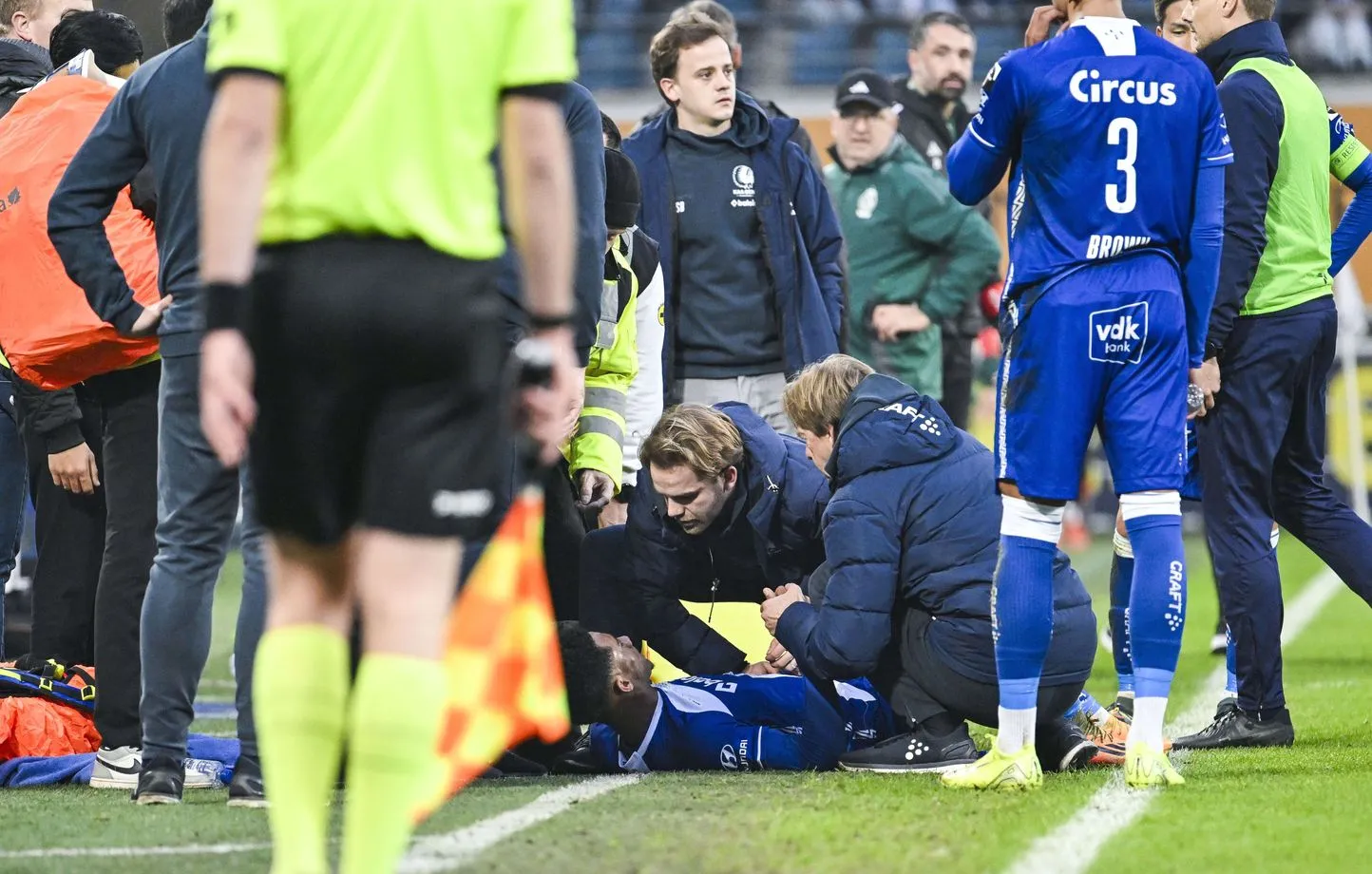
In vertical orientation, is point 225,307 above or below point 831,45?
below

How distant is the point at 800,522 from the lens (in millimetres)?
5898

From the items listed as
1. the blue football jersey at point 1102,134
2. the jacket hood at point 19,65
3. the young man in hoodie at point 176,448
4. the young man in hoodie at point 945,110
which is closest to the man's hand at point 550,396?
the young man in hoodie at point 176,448

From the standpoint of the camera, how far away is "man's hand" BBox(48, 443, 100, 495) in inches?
234

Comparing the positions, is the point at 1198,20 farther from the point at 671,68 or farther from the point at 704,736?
the point at 704,736

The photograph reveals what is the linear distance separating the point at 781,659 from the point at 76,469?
2.30m

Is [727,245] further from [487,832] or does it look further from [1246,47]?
[487,832]

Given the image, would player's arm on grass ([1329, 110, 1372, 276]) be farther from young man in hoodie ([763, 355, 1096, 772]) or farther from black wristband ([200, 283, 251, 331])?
black wristband ([200, 283, 251, 331])

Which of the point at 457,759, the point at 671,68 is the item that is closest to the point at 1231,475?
the point at 671,68

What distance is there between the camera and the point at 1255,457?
20.0 feet

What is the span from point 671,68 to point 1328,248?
104 inches

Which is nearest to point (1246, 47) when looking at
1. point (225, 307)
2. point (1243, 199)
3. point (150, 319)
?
point (1243, 199)

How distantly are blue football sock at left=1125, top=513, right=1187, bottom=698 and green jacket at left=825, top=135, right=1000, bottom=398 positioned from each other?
4.38 m

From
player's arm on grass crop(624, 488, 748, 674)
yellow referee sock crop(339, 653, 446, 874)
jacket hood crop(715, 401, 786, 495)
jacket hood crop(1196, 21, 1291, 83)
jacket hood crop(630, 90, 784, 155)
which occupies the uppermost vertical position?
jacket hood crop(1196, 21, 1291, 83)

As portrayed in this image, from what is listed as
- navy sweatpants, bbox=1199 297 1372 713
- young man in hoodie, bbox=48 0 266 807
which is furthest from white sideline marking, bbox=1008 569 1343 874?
young man in hoodie, bbox=48 0 266 807
